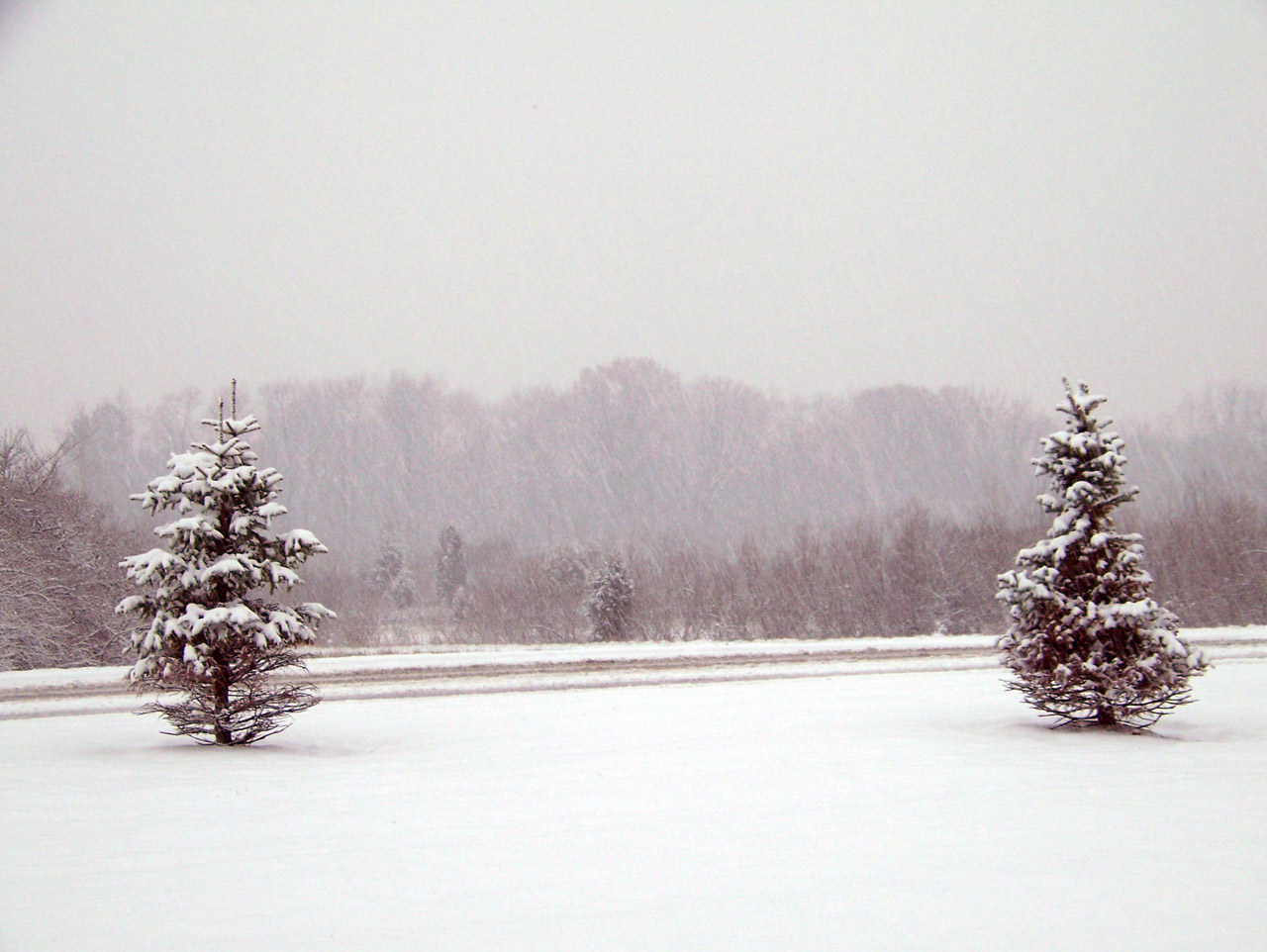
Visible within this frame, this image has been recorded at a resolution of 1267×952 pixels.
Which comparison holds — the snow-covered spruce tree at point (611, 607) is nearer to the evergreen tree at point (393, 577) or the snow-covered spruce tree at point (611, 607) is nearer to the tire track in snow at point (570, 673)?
the tire track in snow at point (570, 673)

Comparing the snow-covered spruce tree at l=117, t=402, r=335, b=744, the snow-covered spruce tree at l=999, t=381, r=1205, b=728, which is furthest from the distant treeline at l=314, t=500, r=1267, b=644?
the snow-covered spruce tree at l=999, t=381, r=1205, b=728

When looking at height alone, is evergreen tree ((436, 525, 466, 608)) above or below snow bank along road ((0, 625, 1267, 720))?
above

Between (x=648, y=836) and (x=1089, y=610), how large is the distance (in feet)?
23.7

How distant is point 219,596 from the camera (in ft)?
37.8

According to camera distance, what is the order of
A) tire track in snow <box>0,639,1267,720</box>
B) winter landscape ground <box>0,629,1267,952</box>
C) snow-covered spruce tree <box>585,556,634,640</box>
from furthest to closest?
snow-covered spruce tree <box>585,556,634,640</box> < tire track in snow <box>0,639,1267,720</box> < winter landscape ground <box>0,629,1267,952</box>

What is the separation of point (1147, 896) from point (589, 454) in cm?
7580

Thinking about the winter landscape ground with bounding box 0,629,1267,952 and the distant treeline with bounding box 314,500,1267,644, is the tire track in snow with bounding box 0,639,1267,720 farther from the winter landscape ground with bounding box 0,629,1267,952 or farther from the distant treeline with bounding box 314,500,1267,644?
the distant treeline with bounding box 314,500,1267,644

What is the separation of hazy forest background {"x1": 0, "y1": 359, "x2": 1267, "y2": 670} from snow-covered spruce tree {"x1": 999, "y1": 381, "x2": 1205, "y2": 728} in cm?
1961

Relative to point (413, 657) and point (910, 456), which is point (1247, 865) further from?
point (910, 456)

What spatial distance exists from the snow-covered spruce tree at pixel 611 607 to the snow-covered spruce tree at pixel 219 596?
2542 centimetres

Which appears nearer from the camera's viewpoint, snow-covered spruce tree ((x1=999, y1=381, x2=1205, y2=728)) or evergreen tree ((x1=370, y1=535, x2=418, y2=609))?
snow-covered spruce tree ((x1=999, y1=381, x2=1205, y2=728))

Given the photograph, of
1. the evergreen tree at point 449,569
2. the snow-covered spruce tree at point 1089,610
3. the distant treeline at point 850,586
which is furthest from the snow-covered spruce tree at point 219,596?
the evergreen tree at point 449,569

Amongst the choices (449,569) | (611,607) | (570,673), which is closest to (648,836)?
(570,673)

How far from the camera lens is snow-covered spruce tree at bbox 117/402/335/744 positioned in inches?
436
